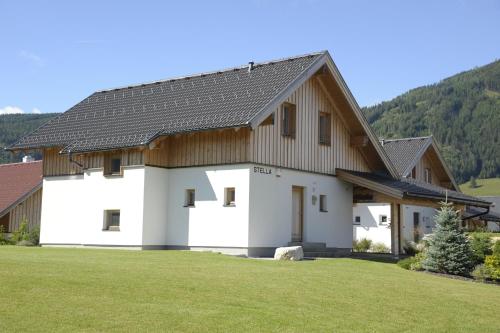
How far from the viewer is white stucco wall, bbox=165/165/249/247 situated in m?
22.4

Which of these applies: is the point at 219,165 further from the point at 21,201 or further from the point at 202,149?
the point at 21,201

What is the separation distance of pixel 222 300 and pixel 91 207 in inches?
589

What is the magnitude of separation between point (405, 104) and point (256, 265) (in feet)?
530

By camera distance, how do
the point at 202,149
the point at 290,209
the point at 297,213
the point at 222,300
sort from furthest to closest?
1. the point at 297,213
2. the point at 290,209
3. the point at 202,149
4. the point at 222,300

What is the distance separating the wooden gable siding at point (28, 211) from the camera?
33.8m

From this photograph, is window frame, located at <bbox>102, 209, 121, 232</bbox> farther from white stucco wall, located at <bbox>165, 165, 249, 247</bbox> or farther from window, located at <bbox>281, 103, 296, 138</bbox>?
window, located at <bbox>281, 103, 296, 138</bbox>

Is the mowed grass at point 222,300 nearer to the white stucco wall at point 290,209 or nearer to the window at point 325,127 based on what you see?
the white stucco wall at point 290,209

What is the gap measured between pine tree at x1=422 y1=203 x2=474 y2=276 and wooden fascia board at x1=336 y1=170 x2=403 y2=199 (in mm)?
4798

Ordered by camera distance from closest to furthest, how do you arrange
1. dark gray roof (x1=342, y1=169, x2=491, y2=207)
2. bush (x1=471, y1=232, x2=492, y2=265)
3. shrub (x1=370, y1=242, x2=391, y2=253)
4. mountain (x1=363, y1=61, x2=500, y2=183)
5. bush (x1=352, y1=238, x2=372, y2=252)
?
bush (x1=471, y1=232, x2=492, y2=265)
dark gray roof (x1=342, y1=169, x2=491, y2=207)
bush (x1=352, y1=238, x2=372, y2=252)
shrub (x1=370, y1=242, x2=391, y2=253)
mountain (x1=363, y1=61, x2=500, y2=183)

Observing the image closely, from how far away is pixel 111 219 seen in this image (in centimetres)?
2466

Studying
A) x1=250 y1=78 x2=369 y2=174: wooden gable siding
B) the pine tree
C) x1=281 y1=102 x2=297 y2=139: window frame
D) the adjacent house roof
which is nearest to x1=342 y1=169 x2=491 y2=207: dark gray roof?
x1=250 y1=78 x2=369 y2=174: wooden gable siding

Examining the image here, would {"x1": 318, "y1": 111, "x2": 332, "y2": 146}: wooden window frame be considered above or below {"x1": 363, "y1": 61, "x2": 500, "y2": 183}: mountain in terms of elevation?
below

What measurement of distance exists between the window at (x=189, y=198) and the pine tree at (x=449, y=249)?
8739 mm

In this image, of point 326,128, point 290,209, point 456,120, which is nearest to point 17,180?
point 326,128
